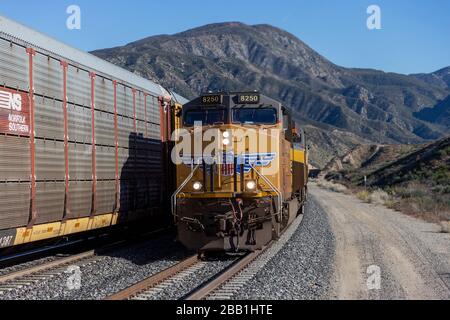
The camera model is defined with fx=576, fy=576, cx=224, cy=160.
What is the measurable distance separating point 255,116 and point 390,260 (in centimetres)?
446

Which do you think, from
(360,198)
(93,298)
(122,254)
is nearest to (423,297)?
(93,298)

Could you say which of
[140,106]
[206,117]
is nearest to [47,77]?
[206,117]

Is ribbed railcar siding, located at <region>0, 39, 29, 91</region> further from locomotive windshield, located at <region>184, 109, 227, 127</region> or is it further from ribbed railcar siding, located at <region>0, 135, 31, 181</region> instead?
locomotive windshield, located at <region>184, 109, 227, 127</region>

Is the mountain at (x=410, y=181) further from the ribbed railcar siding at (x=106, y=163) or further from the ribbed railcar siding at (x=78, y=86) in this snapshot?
the ribbed railcar siding at (x=78, y=86)

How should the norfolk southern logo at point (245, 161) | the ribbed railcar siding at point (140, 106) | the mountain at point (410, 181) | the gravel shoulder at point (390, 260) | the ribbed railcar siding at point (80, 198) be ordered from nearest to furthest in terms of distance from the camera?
1. the gravel shoulder at point (390, 260)
2. the ribbed railcar siding at point (80, 198)
3. the norfolk southern logo at point (245, 161)
4. the ribbed railcar siding at point (140, 106)
5. the mountain at point (410, 181)

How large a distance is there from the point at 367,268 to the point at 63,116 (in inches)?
270

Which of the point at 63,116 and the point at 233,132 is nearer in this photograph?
the point at 63,116

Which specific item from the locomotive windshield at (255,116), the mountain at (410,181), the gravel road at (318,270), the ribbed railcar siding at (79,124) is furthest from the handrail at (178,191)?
the mountain at (410,181)

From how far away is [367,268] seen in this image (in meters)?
11.7

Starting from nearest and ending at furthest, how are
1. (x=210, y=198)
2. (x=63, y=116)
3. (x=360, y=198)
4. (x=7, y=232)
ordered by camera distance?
(x=7, y=232), (x=63, y=116), (x=210, y=198), (x=360, y=198)

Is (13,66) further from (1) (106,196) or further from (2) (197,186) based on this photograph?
(2) (197,186)

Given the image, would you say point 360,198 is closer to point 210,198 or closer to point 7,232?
point 210,198

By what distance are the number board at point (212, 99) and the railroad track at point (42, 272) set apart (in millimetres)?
4324

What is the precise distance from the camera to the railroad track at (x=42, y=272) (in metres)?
9.88
